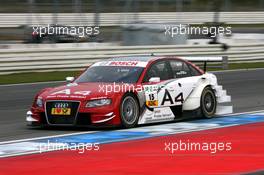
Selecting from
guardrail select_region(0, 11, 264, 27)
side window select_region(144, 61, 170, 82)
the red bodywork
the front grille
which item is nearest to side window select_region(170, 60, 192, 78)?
side window select_region(144, 61, 170, 82)

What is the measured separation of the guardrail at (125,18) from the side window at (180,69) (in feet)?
42.4

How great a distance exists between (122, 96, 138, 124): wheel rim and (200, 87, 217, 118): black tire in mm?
1844

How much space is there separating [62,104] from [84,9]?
16140 millimetres

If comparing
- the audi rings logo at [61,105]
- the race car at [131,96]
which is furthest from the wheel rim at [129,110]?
the audi rings logo at [61,105]

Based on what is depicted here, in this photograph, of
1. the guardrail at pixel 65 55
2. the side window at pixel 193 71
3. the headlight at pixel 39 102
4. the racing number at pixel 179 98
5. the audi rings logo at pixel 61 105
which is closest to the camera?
the audi rings logo at pixel 61 105

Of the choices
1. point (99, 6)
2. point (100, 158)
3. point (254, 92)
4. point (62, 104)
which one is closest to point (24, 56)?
point (99, 6)

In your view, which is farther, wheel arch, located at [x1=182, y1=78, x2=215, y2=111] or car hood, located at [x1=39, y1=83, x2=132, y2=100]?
wheel arch, located at [x1=182, y1=78, x2=215, y2=111]

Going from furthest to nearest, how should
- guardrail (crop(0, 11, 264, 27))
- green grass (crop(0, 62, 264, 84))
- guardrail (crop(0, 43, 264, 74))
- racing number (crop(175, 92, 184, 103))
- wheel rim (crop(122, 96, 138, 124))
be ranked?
guardrail (crop(0, 11, 264, 27)) < guardrail (crop(0, 43, 264, 74)) < green grass (crop(0, 62, 264, 84)) < racing number (crop(175, 92, 184, 103)) < wheel rim (crop(122, 96, 138, 124))

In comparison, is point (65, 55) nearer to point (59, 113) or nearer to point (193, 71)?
point (193, 71)

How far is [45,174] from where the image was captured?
756 centimetres

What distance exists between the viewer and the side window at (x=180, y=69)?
13.3 m

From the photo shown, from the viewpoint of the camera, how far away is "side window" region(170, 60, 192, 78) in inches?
524

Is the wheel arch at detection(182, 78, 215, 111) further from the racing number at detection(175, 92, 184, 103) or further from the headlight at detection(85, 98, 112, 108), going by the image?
the headlight at detection(85, 98, 112, 108)

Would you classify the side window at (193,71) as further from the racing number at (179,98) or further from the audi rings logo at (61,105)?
the audi rings logo at (61,105)
